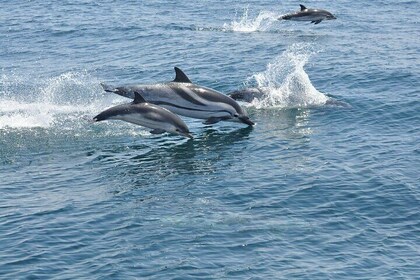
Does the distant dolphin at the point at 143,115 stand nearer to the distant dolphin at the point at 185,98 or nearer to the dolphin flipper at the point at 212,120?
the distant dolphin at the point at 185,98

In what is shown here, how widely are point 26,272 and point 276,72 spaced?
21.4 meters

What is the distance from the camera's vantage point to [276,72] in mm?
39281

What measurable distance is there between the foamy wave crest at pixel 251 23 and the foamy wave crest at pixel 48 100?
13.5 m

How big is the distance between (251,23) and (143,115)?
26.1 metres

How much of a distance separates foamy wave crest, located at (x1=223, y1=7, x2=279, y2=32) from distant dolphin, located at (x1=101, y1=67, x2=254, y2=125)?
72.2ft

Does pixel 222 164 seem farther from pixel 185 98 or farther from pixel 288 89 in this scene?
pixel 288 89

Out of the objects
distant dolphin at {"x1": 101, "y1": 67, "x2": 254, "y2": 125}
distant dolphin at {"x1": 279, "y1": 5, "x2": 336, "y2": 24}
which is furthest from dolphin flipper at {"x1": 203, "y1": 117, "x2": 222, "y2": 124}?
distant dolphin at {"x1": 279, "y1": 5, "x2": 336, "y2": 24}

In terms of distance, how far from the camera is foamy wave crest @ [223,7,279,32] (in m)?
52.4

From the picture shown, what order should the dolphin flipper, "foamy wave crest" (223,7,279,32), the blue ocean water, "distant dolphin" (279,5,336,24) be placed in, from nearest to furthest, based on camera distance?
the blue ocean water, the dolphin flipper, "distant dolphin" (279,5,336,24), "foamy wave crest" (223,7,279,32)

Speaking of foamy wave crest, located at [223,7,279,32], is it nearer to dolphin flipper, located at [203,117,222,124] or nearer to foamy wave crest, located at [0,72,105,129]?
foamy wave crest, located at [0,72,105,129]

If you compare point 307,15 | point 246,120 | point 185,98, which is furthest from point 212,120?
point 307,15

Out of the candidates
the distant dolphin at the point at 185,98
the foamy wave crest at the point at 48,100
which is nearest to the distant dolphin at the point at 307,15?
the foamy wave crest at the point at 48,100

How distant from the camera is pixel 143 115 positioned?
1125 inches

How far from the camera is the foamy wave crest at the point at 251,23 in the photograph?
52406 mm
